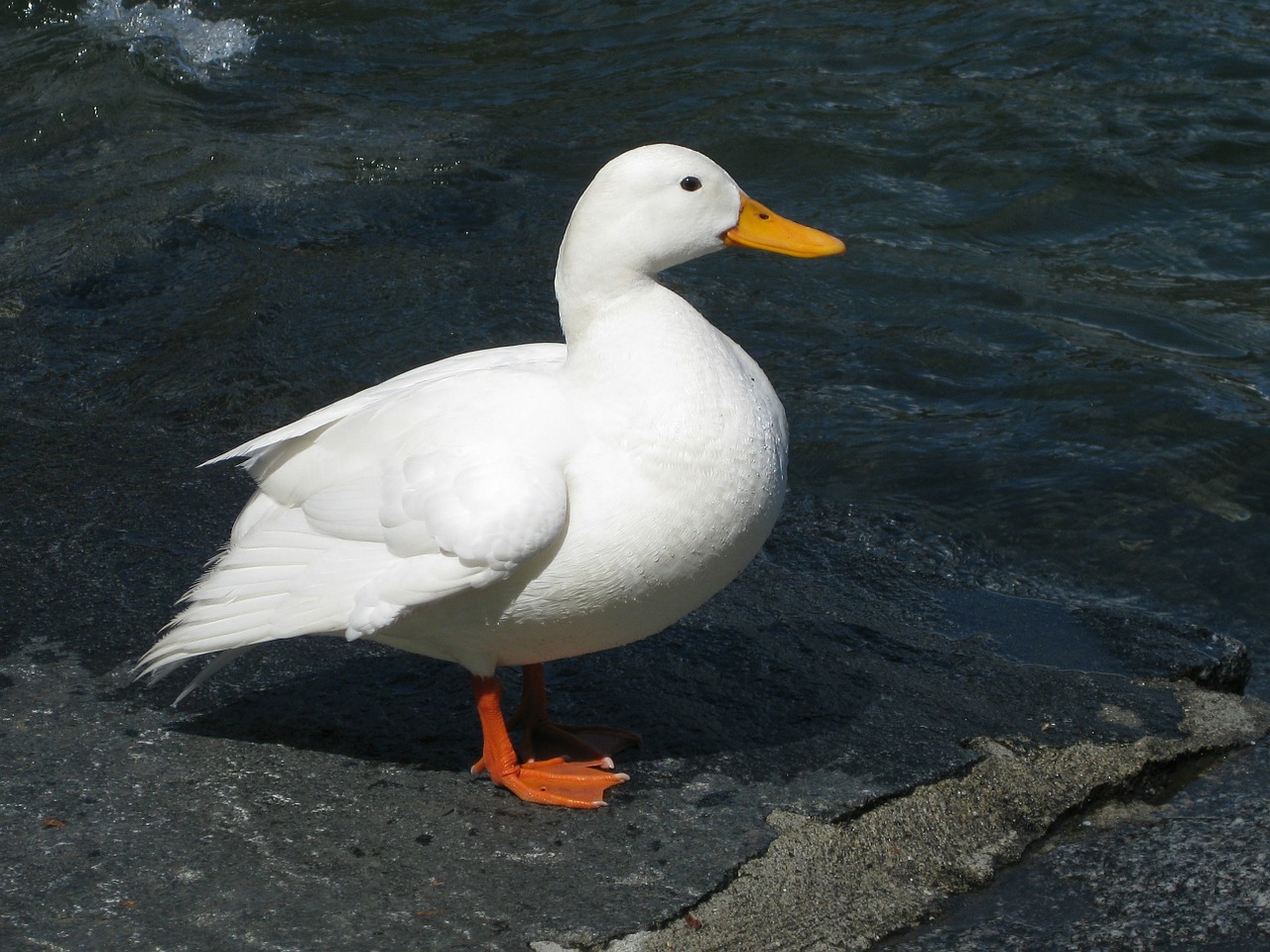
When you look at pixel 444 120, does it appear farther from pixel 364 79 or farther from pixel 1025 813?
pixel 1025 813

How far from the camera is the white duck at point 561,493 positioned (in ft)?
11.1

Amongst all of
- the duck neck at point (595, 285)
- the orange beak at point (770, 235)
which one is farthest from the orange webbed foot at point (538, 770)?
the orange beak at point (770, 235)

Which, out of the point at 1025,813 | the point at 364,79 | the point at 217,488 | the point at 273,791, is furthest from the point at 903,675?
the point at 364,79

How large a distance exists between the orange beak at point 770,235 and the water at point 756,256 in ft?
5.75

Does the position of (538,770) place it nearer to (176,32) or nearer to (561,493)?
(561,493)

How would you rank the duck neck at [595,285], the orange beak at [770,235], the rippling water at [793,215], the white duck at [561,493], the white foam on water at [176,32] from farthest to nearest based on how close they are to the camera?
the white foam on water at [176,32] < the rippling water at [793,215] < the orange beak at [770,235] < the duck neck at [595,285] < the white duck at [561,493]

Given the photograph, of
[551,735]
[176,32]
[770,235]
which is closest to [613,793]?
[551,735]

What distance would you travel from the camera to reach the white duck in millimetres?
3387

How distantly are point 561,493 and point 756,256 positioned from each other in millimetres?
5152

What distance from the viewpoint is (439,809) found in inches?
141

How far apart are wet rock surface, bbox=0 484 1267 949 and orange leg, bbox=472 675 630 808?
0.15 feet

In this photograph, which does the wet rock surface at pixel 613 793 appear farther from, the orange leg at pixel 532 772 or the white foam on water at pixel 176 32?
the white foam on water at pixel 176 32

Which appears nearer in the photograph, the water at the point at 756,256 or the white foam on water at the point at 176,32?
the water at the point at 756,256

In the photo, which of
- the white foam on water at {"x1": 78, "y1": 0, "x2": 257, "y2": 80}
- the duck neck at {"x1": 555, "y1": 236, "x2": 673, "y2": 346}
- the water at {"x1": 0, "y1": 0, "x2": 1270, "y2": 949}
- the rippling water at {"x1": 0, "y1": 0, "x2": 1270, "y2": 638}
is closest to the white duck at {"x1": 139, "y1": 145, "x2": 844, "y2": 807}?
the duck neck at {"x1": 555, "y1": 236, "x2": 673, "y2": 346}
